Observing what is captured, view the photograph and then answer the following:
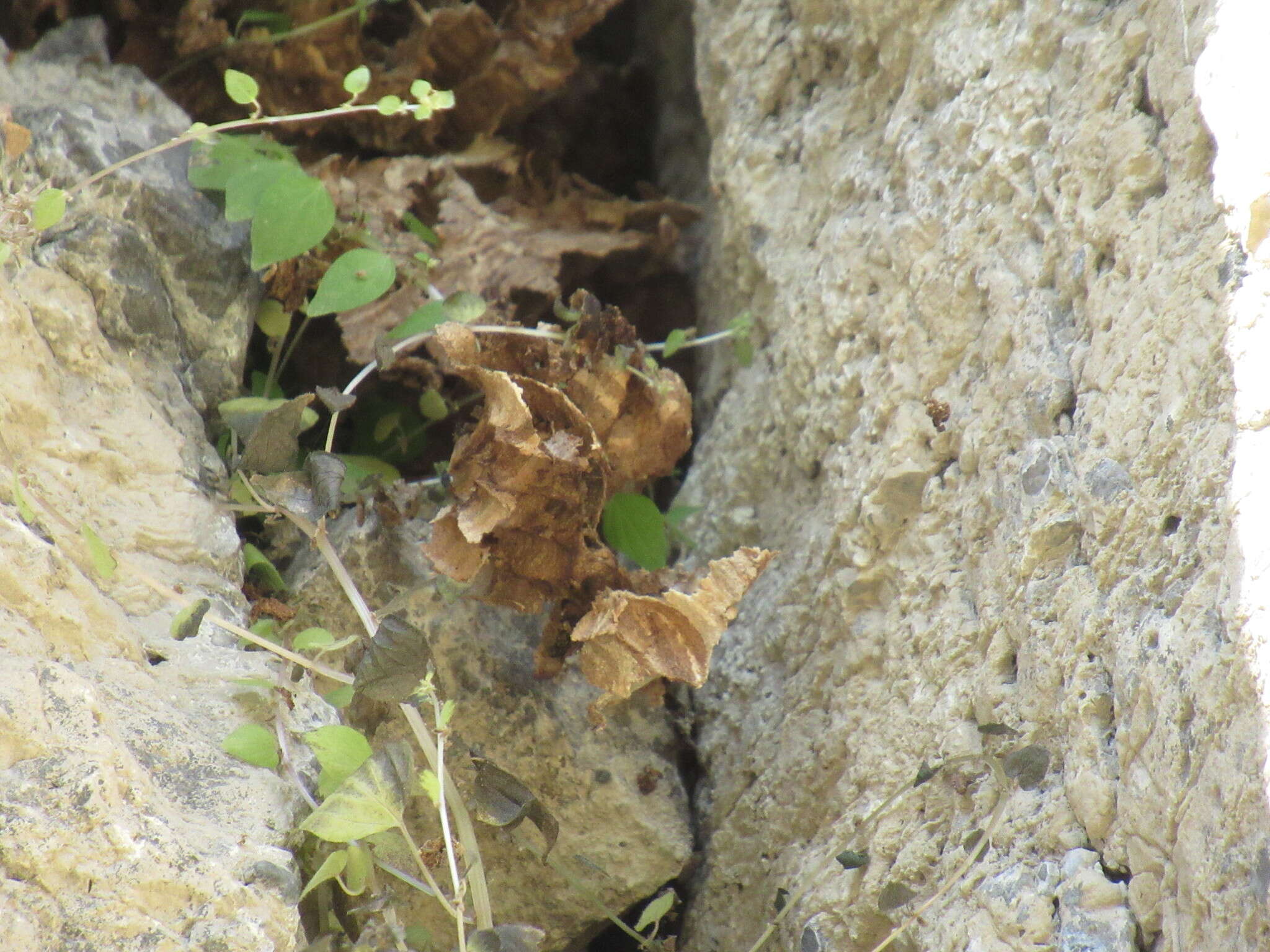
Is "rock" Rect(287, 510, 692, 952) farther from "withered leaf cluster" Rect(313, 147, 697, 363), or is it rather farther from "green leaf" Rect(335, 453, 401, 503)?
"withered leaf cluster" Rect(313, 147, 697, 363)

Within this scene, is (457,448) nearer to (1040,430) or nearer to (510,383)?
(510,383)

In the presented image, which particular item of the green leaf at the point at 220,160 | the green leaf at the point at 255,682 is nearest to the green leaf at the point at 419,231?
the green leaf at the point at 220,160

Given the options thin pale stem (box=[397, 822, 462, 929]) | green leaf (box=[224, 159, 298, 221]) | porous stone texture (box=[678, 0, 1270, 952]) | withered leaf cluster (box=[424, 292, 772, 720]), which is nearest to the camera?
porous stone texture (box=[678, 0, 1270, 952])

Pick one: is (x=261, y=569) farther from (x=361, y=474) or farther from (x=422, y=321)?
(x=422, y=321)

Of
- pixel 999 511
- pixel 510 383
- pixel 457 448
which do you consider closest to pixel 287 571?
pixel 457 448

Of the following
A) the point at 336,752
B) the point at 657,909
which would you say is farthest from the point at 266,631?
the point at 657,909

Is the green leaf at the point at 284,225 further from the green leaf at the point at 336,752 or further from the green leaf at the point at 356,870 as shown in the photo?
the green leaf at the point at 356,870

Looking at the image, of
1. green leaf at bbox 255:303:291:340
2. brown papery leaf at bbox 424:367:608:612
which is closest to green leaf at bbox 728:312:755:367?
brown papery leaf at bbox 424:367:608:612
